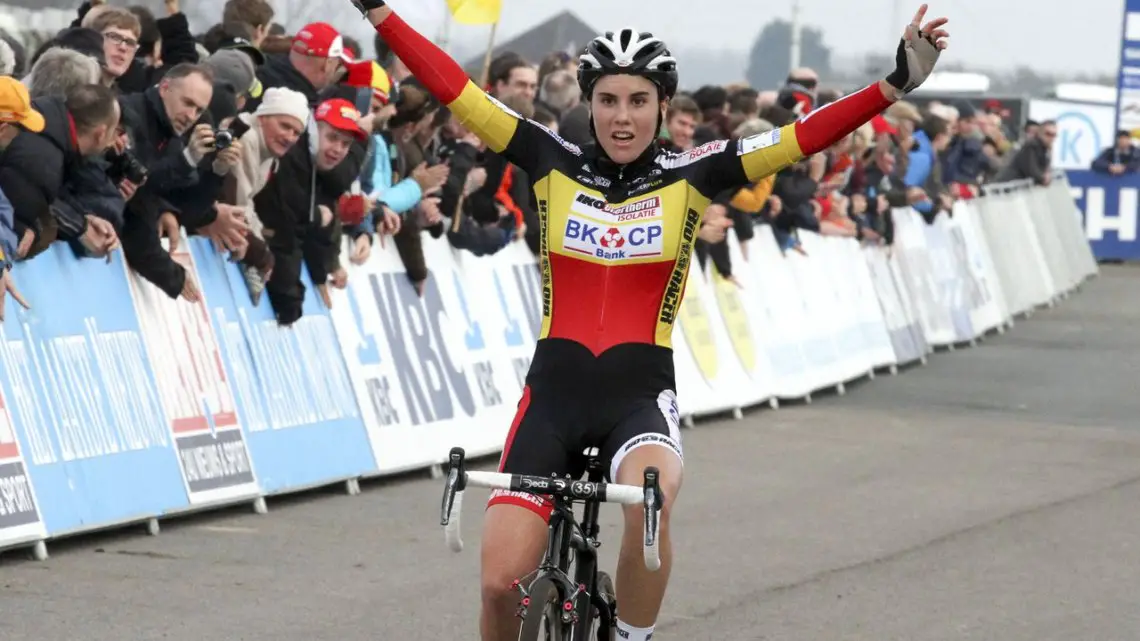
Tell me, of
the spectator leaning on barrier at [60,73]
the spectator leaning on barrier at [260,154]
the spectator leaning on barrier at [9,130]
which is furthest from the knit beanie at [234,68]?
the spectator leaning on barrier at [9,130]

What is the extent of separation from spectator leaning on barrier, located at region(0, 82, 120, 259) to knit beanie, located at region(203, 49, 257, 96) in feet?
6.49

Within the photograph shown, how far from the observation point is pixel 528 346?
14.7 m

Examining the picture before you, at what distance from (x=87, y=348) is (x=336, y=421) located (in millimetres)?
2129

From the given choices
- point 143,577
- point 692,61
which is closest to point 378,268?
point 143,577

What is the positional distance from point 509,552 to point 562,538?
0.52ft

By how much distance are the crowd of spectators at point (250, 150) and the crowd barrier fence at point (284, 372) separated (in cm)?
17

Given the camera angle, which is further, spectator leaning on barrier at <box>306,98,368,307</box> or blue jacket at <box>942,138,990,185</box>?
blue jacket at <box>942,138,990,185</box>

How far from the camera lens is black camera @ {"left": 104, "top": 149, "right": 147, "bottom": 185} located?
1054cm

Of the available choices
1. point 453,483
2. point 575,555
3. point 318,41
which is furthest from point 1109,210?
point 453,483

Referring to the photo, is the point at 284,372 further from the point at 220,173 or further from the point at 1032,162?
the point at 1032,162

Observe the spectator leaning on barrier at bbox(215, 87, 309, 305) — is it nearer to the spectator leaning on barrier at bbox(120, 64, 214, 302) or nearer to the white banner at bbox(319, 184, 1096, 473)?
the spectator leaning on barrier at bbox(120, 64, 214, 302)

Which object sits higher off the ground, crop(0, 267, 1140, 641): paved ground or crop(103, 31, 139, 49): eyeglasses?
crop(103, 31, 139, 49): eyeglasses

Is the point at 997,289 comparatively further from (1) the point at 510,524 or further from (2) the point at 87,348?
(1) the point at 510,524

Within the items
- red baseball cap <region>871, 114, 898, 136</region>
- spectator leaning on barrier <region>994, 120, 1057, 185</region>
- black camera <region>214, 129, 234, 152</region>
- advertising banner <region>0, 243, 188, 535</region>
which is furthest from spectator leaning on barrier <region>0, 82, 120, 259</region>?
spectator leaning on barrier <region>994, 120, 1057, 185</region>
